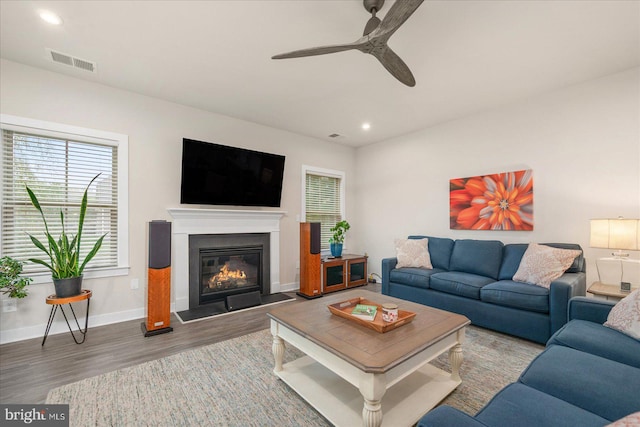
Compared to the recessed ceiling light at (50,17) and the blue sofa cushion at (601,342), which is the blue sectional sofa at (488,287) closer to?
the blue sofa cushion at (601,342)

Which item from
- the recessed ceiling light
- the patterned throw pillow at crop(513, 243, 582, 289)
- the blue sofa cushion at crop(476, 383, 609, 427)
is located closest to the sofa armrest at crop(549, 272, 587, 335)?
the patterned throw pillow at crop(513, 243, 582, 289)

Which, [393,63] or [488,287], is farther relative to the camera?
[488,287]

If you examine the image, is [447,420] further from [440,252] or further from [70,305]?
[70,305]

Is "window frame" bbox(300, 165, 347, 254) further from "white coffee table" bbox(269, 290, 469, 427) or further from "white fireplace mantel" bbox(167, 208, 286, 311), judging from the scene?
"white coffee table" bbox(269, 290, 469, 427)

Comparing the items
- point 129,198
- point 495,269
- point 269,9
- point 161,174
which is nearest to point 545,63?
point 495,269

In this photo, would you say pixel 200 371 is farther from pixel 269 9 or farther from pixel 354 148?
pixel 354 148

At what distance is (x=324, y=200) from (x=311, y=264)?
1.53 meters

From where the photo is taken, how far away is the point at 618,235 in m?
2.52

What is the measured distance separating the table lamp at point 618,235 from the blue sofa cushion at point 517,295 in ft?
2.24

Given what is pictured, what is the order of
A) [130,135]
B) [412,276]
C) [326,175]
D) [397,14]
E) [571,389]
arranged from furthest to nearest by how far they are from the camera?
[326,175], [412,276], [130,135], [397,14], [571,389]

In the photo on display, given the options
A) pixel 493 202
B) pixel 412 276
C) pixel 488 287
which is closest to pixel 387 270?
pixel 412 276

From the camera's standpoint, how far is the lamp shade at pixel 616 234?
244 centimetres

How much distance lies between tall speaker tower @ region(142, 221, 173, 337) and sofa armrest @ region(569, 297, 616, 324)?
3.68 m

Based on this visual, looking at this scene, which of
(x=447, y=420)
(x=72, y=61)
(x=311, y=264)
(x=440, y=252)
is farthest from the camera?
(x=311, y=264)
